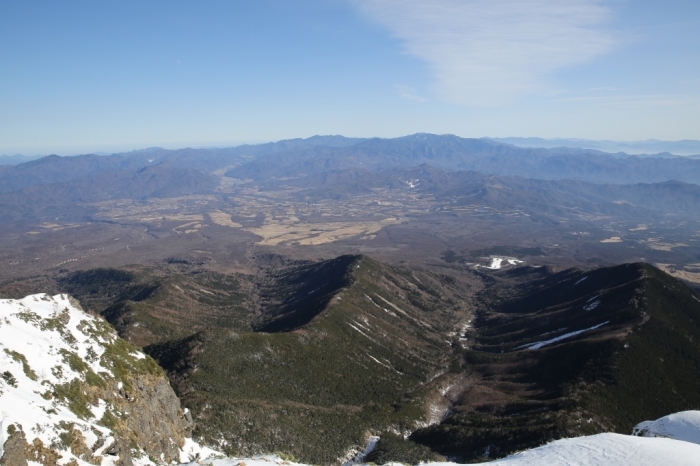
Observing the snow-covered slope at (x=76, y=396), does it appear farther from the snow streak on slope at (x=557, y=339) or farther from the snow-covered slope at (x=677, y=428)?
the snow streak on slope at (x=557, y=339)

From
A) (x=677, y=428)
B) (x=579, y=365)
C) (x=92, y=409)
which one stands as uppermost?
(x=92, y=409)

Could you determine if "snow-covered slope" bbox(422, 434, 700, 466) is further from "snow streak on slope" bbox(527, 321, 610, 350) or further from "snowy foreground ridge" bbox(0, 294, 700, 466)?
"snow streak on slope" bbox(527, 321, 610, 350)

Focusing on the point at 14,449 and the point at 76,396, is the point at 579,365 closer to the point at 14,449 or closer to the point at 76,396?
the point at 76,396

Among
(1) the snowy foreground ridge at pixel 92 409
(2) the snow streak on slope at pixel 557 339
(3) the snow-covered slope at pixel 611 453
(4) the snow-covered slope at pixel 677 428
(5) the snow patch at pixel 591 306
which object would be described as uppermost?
(1) the snowy foreground ridge at pixel 92 409

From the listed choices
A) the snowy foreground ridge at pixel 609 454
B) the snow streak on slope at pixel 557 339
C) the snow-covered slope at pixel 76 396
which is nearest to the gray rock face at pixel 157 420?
the snow-covered slope at pixel 76 396

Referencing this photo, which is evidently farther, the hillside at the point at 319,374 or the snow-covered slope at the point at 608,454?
the hillside at the point at 319,374

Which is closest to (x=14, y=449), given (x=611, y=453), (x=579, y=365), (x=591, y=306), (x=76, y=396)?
(x=76, y=396)

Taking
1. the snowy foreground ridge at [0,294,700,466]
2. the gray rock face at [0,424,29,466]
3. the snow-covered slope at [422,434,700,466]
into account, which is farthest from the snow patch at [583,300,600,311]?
the gray rock face at [0,424,29,466]
